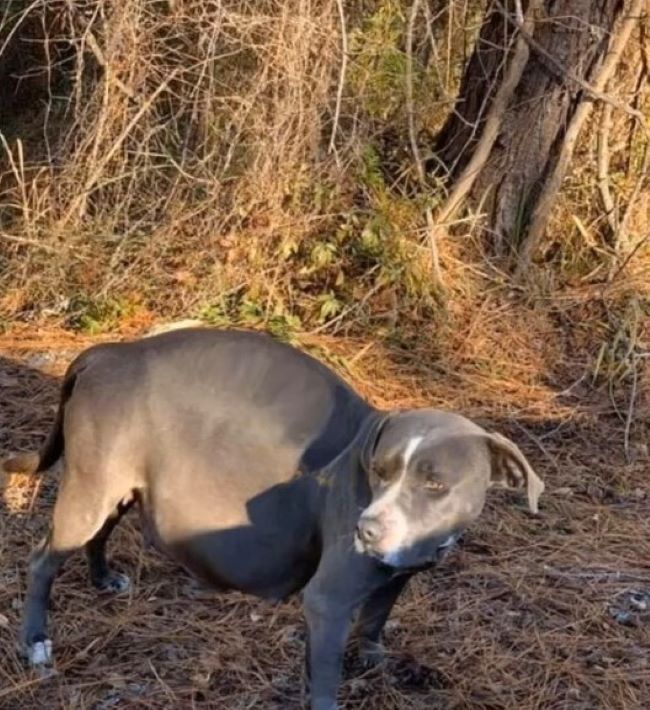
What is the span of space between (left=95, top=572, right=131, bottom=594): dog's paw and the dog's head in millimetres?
1364

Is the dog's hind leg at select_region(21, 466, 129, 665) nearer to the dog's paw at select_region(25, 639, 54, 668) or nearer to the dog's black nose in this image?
the dog's paw at select_region(25, 639, 54, 668)

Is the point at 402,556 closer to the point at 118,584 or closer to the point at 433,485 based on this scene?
the point at 433,485

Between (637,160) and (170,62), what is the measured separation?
101 inches

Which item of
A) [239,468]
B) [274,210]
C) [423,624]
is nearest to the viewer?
[239,468]

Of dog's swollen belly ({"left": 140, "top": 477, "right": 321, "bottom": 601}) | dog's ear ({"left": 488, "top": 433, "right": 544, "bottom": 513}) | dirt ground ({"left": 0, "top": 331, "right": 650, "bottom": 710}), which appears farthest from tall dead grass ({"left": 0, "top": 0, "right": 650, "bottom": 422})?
dog's ear ({"left": 488, "top": 433, "right": 544, "bottom": 513})

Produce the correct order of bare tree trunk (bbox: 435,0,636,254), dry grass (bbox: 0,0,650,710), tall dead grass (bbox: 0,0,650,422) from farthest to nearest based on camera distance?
bare tree trunk (bbox: 435,0,636,254) < tall dead grass (bbox: 0,0,650,422) < dry grass (bbox: 0,0,650,710)

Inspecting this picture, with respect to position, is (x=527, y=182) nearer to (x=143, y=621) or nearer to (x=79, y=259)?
(x=79, y=259)

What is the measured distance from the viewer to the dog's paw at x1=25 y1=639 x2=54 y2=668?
3.66m

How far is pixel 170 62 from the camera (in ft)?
20.0

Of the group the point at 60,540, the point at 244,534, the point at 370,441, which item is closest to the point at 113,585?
the point at 60,540

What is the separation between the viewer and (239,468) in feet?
11.0

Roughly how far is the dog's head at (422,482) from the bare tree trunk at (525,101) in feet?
12.1

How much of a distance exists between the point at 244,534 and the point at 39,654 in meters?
0.78

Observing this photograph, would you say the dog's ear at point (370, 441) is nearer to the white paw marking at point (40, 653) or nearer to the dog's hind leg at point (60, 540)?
Result: the dog's hind leg at point (60, 540)
